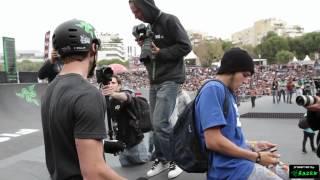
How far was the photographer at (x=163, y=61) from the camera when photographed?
394 centimetres

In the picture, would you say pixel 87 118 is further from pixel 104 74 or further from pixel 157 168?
pixel 157 168

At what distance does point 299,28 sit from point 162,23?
195 meters

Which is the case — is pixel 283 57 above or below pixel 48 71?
above

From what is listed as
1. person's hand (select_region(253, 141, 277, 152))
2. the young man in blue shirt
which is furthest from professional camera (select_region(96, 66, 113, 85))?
person's hand (select_region(253, 141, 277, 152))

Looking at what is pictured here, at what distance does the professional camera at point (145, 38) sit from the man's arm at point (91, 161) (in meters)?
2.23

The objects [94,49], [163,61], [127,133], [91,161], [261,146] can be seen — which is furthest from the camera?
[127,133]

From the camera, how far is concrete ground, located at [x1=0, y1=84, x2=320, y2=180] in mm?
4863

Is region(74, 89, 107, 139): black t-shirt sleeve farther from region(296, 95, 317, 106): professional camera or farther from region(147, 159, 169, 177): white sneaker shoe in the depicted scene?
region(147, 159, 169, 177): white sneaker shoe

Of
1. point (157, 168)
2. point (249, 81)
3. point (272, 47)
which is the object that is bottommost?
point (249, 81)

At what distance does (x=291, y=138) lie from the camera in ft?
23.0

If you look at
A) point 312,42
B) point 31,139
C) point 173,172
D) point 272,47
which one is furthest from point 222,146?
point 272,47

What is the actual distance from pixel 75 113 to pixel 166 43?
2420mm

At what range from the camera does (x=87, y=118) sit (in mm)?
1742

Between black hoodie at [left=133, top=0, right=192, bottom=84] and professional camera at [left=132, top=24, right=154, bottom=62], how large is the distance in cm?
8
